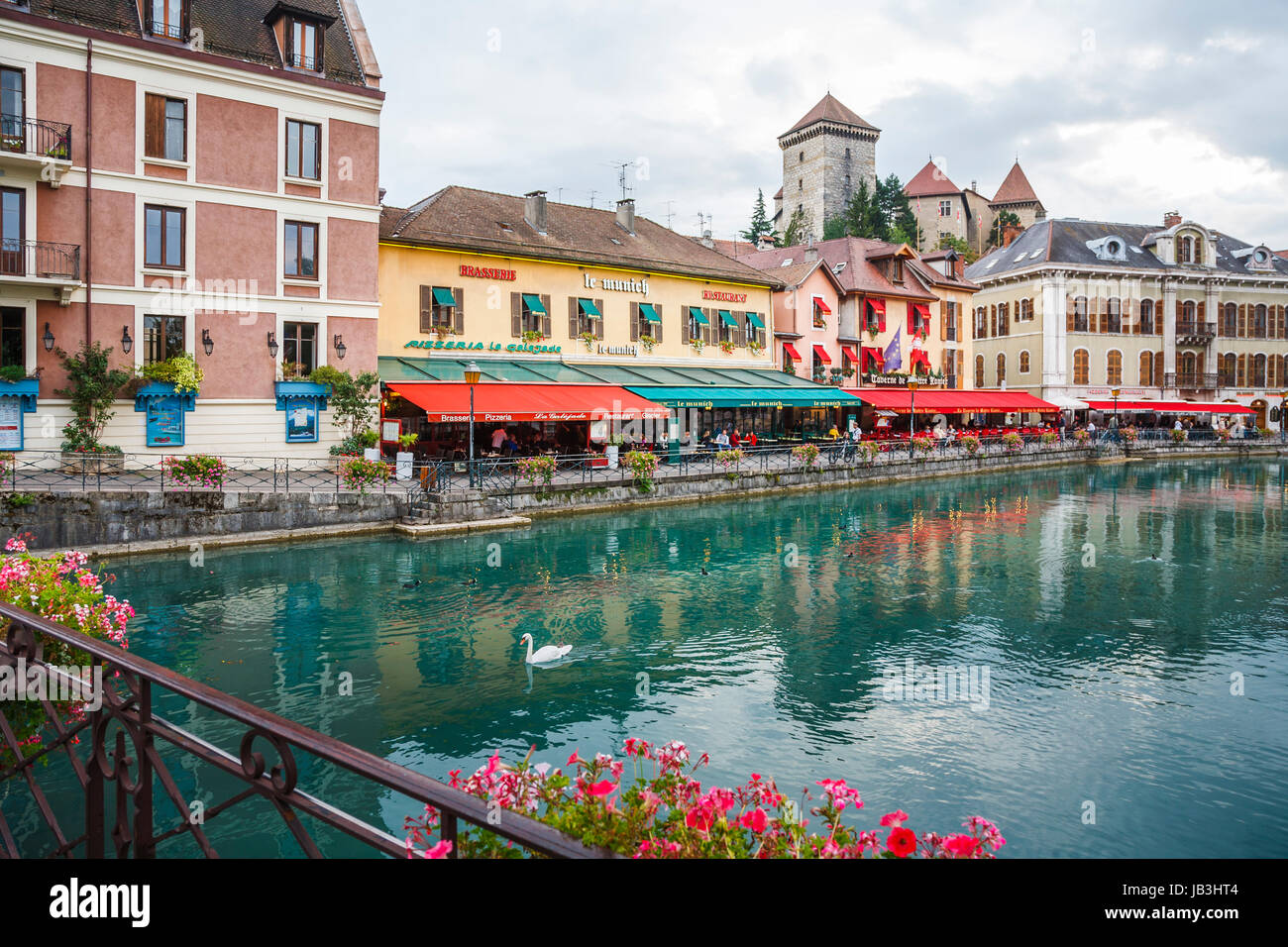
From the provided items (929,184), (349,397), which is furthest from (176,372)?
(929,184)

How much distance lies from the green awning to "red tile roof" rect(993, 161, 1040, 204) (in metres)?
72.2

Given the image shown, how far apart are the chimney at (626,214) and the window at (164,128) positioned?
18.9 m

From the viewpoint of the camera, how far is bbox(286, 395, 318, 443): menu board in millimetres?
26828

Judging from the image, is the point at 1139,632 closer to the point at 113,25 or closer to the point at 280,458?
the point at 280,458

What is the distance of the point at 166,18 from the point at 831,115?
8028 centimetres

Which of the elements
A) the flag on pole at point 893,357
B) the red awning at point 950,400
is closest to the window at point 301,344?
the red awning at point 950,400

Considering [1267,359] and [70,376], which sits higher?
[1267,359]

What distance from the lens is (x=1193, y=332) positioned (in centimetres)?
6034

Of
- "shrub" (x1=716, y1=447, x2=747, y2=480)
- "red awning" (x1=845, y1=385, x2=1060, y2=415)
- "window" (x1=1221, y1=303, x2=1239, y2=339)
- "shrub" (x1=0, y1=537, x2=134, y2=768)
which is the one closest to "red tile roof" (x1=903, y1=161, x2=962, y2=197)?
"window" (x1=1221, y1=303, x2=1239, y2=339)

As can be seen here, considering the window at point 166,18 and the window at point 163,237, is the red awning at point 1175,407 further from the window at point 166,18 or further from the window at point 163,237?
the window at point 166,18

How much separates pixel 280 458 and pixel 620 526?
980 centimetres

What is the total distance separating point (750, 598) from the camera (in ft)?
58.3
